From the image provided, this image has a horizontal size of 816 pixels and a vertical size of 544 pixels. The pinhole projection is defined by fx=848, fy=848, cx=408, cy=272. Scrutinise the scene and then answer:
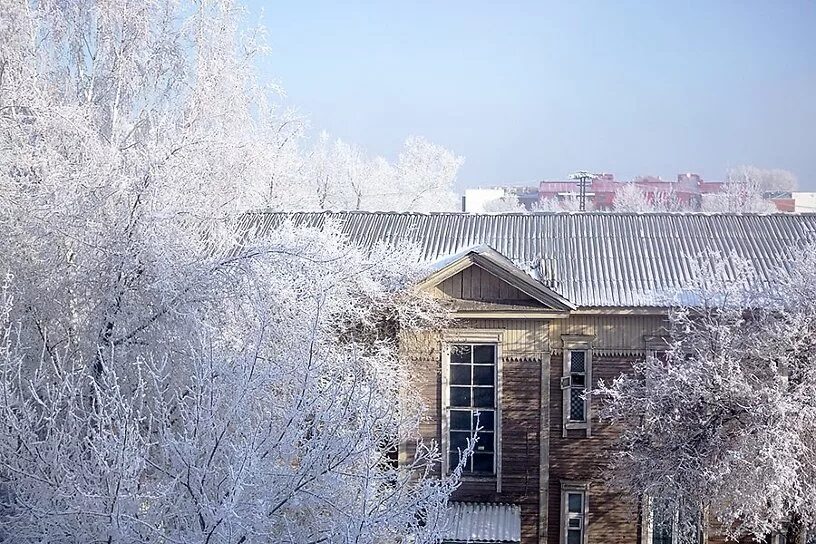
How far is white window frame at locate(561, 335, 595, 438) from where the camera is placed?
1452cm

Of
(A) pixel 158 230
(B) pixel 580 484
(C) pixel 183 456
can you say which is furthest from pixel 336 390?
(B) pixel 580 484

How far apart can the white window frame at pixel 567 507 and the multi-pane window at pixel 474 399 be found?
4.24ft

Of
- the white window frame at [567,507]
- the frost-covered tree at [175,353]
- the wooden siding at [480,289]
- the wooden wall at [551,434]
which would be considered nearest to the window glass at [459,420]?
the wooden wall at [551,434]

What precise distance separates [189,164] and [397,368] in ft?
19.5

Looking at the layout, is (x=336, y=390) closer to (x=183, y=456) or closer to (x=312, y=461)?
(x=312, y=461)

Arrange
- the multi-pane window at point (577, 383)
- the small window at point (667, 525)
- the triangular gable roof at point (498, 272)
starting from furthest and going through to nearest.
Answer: the multi-pane window at point (577, 383) < the triangular gable roof at point (498, 272) < the small window at point (667, 525)

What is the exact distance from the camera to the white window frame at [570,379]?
14523 mm

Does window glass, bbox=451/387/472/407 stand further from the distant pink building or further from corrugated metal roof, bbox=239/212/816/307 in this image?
the distant pink building

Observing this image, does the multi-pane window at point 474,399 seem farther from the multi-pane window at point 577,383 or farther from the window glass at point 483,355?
the multi-pane window at point 577,383

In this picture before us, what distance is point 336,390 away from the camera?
25.0 feet

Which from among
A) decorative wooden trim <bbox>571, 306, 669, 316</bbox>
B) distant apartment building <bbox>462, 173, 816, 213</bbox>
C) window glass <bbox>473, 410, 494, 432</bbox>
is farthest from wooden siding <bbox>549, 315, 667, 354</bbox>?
distant apartment building <bbox>462, 173, 816, 213</bbox>

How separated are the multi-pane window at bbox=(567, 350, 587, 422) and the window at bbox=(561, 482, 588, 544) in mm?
1180

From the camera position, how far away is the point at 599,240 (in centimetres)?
1603

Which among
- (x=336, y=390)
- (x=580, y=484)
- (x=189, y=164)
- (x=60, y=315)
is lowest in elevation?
(x=580, y=484)
